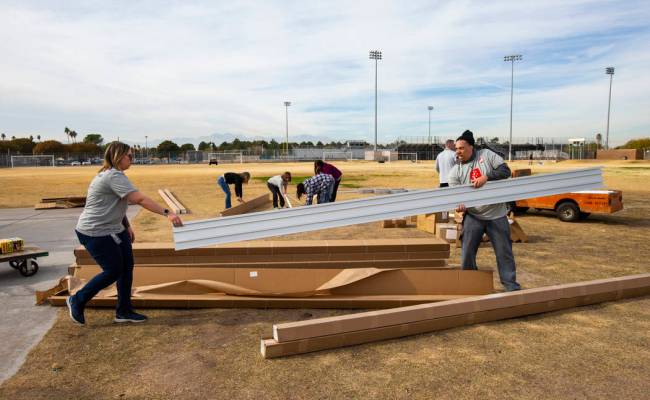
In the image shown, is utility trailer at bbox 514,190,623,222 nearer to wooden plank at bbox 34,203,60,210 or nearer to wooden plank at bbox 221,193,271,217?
wooden plank at bbox 221,193,271,217

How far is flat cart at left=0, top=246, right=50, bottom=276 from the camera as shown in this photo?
545 cm

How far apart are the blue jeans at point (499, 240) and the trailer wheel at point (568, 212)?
6620mm

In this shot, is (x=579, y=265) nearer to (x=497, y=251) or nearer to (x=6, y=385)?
(x=497, y=251)

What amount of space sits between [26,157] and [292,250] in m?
72.0

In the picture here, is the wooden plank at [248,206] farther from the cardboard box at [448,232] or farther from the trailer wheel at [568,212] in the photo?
the trailer wheel at [568,212]

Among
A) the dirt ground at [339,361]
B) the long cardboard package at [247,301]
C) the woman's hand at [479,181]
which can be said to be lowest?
the dirt ground at [339,361]

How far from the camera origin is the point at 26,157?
6178 centimetres

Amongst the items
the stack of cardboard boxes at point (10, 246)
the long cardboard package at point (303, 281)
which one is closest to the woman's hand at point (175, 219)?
the long cardboard package at point (303, 281)

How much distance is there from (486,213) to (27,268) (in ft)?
19.5

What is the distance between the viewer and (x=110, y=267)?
370 centimetres

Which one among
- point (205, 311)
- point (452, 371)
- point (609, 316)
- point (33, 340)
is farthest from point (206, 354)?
point (609, 316)

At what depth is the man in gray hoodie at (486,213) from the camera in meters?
4.27

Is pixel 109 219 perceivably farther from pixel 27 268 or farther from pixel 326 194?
pixel 326 194

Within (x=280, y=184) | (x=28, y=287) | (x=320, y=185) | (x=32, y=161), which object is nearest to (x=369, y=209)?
(x=28, y=287)
